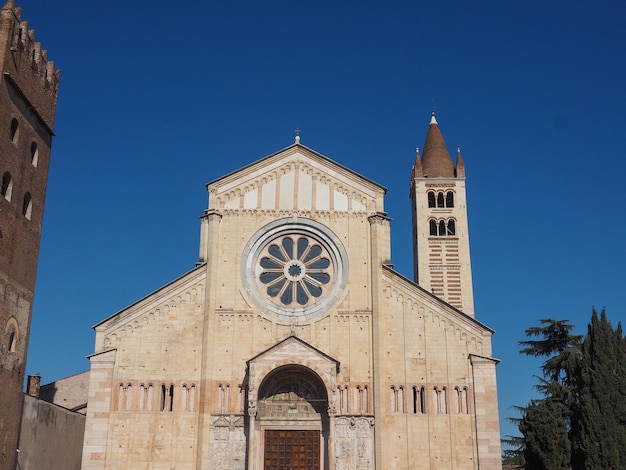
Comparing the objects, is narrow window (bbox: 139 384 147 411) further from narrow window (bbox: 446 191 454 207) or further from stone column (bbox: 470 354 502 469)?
narrow window (bbox: 446 191 454 207)

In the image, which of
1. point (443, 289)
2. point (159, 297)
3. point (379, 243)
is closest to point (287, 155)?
point (379, 243)

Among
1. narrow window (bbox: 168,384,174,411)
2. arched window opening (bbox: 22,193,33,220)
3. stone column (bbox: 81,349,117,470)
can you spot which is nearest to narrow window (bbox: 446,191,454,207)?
narrow window (bbox: 168,384,174,411)

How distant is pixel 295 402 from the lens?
2489cm

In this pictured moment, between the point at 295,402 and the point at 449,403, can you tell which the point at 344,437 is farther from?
the point at 449,403

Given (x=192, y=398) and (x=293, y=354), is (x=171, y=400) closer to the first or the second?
(x=192, y=398)

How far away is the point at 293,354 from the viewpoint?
78.5 feet

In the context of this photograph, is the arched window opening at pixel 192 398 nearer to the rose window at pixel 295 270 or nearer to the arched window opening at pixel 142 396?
the arched window opening at pixel 142 396

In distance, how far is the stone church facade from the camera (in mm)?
23672

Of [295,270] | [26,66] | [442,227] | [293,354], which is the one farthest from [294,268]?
[442,227]

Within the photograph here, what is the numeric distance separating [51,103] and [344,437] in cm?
1557

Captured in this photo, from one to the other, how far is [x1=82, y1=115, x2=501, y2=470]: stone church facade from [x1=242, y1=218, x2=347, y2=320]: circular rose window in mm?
53

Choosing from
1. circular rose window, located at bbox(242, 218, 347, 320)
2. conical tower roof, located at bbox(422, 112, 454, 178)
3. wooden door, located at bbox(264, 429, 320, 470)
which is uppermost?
conical tower roof, located at bbox(422, 112, 454, 178)

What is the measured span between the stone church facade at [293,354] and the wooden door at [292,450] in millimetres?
48

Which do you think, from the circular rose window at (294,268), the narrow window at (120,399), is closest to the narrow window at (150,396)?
the narrow window at (120,399)
